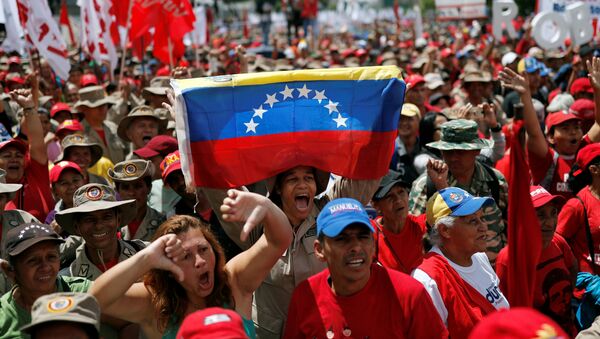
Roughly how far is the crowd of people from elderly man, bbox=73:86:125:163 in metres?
1.14

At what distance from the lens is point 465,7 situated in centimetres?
1862

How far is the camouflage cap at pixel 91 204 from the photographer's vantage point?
4.91 meters

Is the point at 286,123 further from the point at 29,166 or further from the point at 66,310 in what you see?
the point at 29,166

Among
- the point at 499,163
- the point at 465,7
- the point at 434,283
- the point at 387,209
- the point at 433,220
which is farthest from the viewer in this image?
the point at 465,7

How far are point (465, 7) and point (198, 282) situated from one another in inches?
629

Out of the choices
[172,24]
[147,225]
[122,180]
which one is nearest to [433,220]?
[147,225]

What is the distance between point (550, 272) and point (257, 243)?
2.08 meters

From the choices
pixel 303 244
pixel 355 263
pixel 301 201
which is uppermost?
pixel 301 201

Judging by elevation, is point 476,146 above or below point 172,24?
below

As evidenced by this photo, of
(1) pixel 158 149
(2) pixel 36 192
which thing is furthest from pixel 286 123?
(2) pixel 36 192

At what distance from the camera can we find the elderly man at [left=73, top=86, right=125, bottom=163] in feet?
30.6

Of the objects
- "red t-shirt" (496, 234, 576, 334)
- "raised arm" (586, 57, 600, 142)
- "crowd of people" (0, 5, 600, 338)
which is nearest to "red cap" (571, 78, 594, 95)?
"raised arm" (586, 57, 600, 142)

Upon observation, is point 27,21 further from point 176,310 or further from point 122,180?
point 176,310

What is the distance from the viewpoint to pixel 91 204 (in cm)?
498
